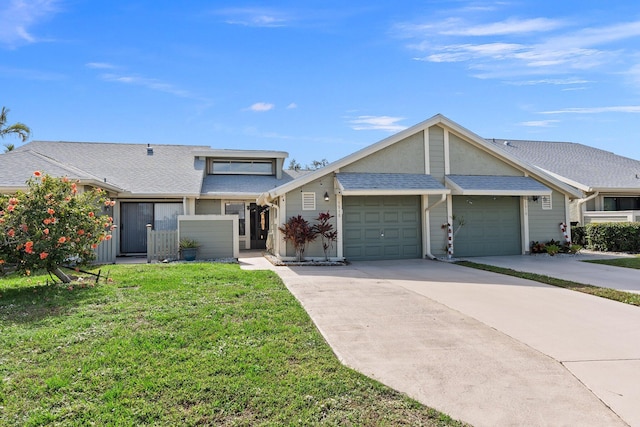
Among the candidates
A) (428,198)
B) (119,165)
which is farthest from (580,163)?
(119,165)

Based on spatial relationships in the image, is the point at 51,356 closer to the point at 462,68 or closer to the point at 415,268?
the point at 415,268

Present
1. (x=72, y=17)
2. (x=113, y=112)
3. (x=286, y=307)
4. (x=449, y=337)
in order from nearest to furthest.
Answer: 1. (x=449, y=337)
2. (x=286, y=307)
3. (x=72, y=17)
4. (x=113, y=112)

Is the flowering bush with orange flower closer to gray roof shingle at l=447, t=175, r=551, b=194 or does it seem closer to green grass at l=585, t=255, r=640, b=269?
gray roof shingle at l=447, t=175, r=551, b=194

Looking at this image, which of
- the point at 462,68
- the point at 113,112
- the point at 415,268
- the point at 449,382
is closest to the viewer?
the point at 449,382

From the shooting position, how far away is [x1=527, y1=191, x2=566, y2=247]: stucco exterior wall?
14.5 meters

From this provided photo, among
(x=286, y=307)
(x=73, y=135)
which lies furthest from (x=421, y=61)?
Answer: (x=73, y=135)

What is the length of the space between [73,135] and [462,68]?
20026 mm

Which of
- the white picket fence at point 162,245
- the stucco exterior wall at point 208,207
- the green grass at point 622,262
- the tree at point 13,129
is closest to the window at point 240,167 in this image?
the stucco exterior wall at point 208,207

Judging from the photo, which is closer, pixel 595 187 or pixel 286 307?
pixel 286 307

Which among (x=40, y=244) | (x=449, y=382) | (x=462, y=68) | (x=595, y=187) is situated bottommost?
(x=449, y=382)

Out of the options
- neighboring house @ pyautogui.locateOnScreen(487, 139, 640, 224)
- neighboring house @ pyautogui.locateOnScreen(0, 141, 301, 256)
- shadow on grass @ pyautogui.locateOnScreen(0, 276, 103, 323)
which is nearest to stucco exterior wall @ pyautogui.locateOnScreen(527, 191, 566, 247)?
neighboring house @ pyautogui.locateOnScreen(487, 139, 640, 224)

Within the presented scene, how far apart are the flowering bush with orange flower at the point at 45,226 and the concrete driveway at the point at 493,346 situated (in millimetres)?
4649

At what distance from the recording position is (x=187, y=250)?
12.8 metres

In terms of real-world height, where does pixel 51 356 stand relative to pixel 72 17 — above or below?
below
